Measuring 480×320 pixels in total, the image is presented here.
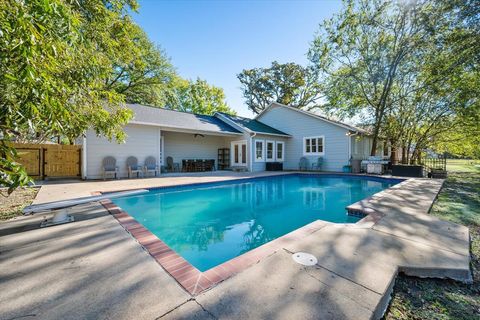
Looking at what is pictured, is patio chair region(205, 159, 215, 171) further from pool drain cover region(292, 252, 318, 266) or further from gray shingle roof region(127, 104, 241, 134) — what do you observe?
pool drain cover region(292, 252, 318, 266)

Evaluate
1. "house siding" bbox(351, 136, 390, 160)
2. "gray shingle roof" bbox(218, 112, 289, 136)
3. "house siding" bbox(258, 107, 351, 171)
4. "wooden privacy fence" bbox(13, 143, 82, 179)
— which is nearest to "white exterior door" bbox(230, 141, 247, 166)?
"gray shingle roof" bbox(218, 112, 289, 136)

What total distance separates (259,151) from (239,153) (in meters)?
1.46

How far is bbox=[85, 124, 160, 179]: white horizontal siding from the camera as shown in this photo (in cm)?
957

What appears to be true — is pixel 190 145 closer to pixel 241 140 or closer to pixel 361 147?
pixel 241 140

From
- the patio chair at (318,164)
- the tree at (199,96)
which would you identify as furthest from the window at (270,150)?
the tree at (199,96)

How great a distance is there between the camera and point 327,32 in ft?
46.5

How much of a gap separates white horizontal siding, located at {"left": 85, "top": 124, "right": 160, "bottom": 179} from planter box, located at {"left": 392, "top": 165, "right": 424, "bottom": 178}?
42.8 ft

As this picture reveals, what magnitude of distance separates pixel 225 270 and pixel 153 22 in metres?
14.7

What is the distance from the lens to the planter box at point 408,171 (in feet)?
35.2

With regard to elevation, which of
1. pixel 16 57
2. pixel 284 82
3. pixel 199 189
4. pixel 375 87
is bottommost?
pixel 199 189

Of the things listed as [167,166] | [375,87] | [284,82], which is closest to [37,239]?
[167,166]

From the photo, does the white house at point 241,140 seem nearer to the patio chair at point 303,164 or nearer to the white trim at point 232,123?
the white trim at point 232,123

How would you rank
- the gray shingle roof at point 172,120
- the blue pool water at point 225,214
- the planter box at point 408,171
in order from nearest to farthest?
1. the blue pool water at point 225,214
2. the planter box at point 408,171
3. the gray shingle roof at point 172,120

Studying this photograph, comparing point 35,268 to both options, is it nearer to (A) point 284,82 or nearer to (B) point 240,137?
(B) point 240,137
